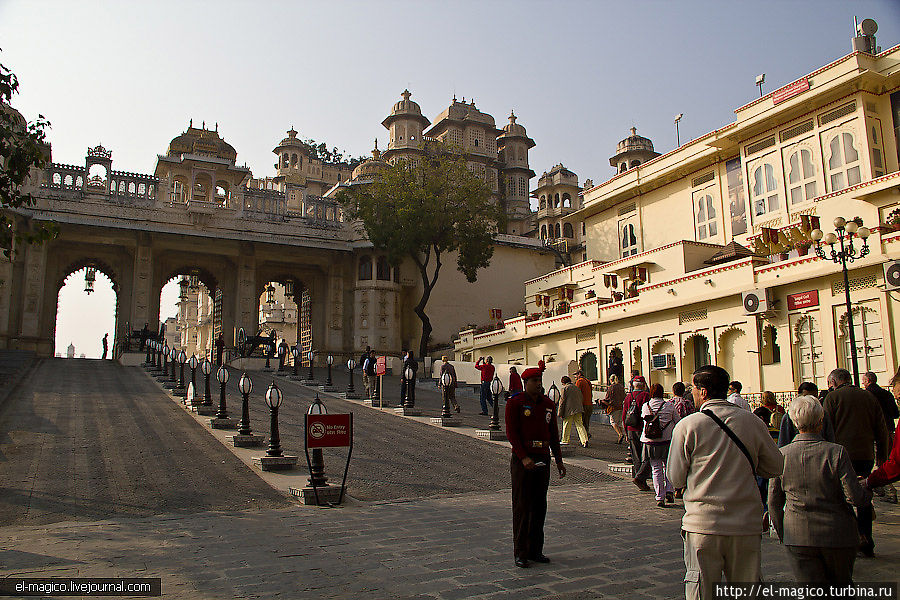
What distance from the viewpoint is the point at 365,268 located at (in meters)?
42.4

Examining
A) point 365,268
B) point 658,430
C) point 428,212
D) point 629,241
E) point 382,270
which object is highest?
point 428,212

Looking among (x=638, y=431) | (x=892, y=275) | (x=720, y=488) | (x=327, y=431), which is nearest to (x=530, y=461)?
(x=720, y=488)

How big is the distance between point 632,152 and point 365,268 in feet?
90.0

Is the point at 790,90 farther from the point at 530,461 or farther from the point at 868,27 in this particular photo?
the point at 530,461

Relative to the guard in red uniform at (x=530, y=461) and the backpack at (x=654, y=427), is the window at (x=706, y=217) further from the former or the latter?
the guard in red uniform at (x=530, y=461)

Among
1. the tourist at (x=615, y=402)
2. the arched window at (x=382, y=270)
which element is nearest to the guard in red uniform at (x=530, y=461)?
the tourist at (x=615, y=402)

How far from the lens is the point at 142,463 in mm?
11180

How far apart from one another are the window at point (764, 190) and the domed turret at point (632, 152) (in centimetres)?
2887

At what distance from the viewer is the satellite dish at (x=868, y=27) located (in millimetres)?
27422

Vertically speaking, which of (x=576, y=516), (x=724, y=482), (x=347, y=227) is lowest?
(x=576, y=516)

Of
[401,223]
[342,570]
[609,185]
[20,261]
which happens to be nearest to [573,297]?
[609,185]

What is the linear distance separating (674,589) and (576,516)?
3.05 m

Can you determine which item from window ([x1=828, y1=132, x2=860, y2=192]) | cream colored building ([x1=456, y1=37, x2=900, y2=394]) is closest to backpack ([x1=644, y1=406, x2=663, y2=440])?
cream colored building ([x1=456, y1=37, x2=900, y2=394])

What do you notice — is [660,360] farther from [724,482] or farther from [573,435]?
[724,482]
